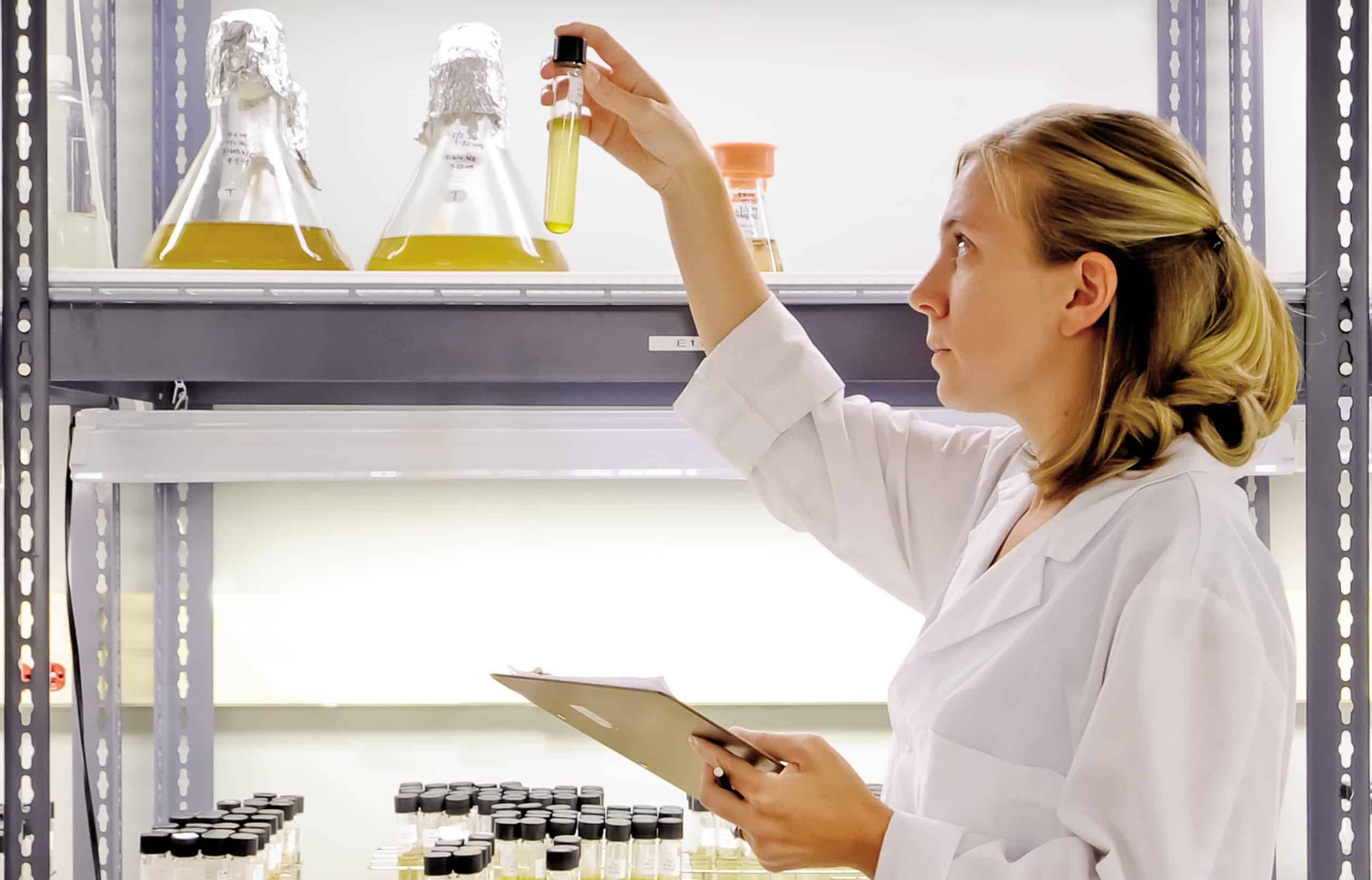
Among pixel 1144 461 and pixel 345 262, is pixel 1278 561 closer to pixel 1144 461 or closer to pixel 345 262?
pixel 1144 461

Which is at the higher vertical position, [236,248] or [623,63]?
[623,63]

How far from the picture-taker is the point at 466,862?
43.5 inches

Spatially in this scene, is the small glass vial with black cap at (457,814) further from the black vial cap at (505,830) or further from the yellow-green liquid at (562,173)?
the yellow-green liquid at (562,173)

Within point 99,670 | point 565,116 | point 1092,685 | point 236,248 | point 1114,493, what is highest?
point 565,116

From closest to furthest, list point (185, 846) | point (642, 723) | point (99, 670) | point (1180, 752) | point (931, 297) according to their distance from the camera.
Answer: point (1180, 752) < point (642, 723) < point (931, 297) < point (185, 846) < point (99, 670)

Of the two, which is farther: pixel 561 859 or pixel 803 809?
pixel 561 859

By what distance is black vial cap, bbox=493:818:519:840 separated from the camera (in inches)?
46.4

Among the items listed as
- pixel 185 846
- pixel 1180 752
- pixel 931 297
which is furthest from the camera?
pixel 185 846

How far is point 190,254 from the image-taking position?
121 centimetres

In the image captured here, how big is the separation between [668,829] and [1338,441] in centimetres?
75

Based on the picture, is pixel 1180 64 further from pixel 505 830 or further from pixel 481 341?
pixel 505 830

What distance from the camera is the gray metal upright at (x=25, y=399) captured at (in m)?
1.10

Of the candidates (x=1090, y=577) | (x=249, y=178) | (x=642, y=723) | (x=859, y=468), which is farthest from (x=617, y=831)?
(x=249, y=178)

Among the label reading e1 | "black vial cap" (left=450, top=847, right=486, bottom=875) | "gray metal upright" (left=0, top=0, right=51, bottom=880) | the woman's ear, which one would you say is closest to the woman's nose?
the woman's ear
